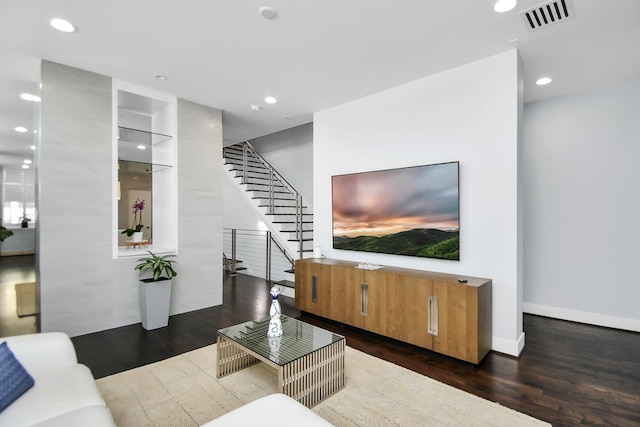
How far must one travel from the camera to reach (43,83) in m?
3.57

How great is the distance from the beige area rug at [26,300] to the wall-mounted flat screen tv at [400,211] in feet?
14.5

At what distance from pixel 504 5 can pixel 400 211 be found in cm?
227

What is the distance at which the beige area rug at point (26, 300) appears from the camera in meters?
4.54

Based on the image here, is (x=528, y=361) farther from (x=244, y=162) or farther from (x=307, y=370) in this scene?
(x=244, y=162)

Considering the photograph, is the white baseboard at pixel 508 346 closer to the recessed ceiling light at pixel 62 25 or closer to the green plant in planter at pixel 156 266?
the green plant in planter at pixel 156 266

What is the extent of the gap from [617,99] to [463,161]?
7.50 feet

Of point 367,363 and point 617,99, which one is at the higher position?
point 617,99

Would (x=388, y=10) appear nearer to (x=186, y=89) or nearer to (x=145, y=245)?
(x=186, y=89)

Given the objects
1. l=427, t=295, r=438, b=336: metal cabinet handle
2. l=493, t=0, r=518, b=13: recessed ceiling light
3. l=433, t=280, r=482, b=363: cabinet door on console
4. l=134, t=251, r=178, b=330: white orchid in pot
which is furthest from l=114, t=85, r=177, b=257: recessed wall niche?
l=493, t=0, r=518, b=13: recessed ceiling light

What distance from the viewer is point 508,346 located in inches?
130

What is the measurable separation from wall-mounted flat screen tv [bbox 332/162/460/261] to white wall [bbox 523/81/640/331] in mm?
1834

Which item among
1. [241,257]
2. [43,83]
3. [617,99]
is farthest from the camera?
[241,257]

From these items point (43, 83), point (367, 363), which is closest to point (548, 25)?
point (367, 363)

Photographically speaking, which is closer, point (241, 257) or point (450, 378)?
point (450, 378)
